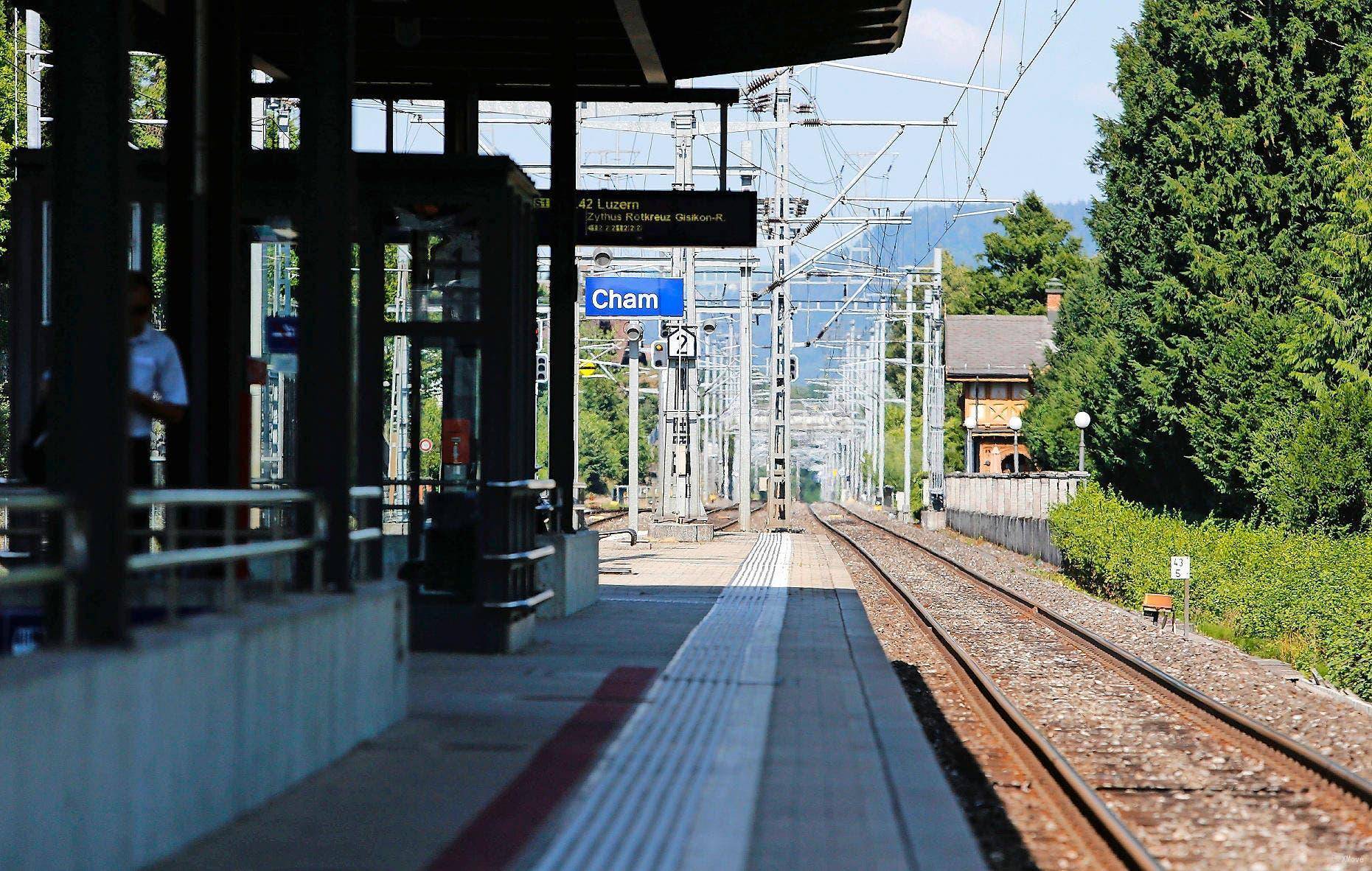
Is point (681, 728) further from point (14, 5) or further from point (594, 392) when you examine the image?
point (594, 392)

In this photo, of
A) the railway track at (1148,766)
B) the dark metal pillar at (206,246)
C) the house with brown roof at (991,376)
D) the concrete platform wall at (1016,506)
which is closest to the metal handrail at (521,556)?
the dark metal pillar at (206,246)

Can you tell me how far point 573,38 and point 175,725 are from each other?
1030 centimetres

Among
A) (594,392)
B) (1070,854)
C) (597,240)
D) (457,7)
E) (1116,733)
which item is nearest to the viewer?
(1070,854)

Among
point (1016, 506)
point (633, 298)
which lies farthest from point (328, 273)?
point (1016, 506)

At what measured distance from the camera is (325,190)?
28.6 feet

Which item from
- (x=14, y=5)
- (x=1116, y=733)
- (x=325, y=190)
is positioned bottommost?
(x=1116, y=733)

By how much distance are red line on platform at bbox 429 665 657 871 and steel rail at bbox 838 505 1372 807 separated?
3.94m

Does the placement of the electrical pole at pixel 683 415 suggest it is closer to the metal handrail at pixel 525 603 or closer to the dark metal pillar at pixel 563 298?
the dark metal pillar at pixel 563 298

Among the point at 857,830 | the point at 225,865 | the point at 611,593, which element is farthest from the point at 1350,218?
the point at 225,865

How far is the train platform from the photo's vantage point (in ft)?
20.7

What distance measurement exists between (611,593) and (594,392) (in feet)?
318

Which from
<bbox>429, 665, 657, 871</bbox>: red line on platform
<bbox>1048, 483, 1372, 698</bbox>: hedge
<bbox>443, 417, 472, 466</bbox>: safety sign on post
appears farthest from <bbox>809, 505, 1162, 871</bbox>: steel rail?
<bbox>443, 417, 472, 466</bbox>: safety sign on post

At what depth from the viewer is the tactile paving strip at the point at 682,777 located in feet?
20.6

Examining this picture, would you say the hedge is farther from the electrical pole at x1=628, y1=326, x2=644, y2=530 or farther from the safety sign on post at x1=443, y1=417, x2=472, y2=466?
the electrical pole at x1=628, y1=326, x2=644, y2=530
